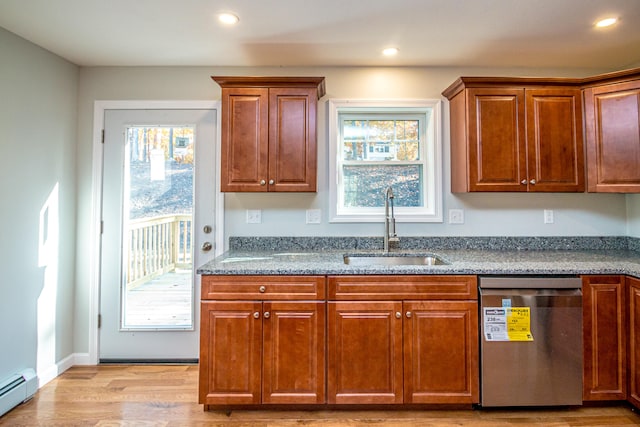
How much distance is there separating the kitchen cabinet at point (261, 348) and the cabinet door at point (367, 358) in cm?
7

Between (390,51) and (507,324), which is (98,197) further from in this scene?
(507,324)

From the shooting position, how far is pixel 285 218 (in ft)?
8.95

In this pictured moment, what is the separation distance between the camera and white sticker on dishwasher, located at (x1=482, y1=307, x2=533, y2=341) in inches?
77.0

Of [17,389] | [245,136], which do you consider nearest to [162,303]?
[17,389]

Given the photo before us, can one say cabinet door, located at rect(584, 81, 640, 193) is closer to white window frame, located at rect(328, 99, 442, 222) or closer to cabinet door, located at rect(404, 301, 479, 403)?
white window frame, located at rect(328, 99, 442, 222)

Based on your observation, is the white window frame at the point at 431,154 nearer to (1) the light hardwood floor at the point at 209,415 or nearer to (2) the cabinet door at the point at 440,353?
(2) the cabinet door at the point at 440,353

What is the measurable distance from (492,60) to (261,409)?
9.79 ft

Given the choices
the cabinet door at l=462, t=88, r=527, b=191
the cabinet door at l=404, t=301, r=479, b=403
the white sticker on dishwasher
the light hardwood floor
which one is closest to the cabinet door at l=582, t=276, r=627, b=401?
the light hardwood floor

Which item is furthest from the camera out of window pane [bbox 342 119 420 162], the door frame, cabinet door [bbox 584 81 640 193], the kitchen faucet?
window pane [bbox 342 119 420 162]

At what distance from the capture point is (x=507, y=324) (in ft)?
6.43

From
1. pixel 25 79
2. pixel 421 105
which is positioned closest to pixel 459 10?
pixel 421 105

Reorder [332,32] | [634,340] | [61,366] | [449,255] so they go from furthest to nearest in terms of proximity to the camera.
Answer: [61,366]
[449,255]
[332,32]
[634,340]

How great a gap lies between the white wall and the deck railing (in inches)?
17.3

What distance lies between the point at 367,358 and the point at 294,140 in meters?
1.51
